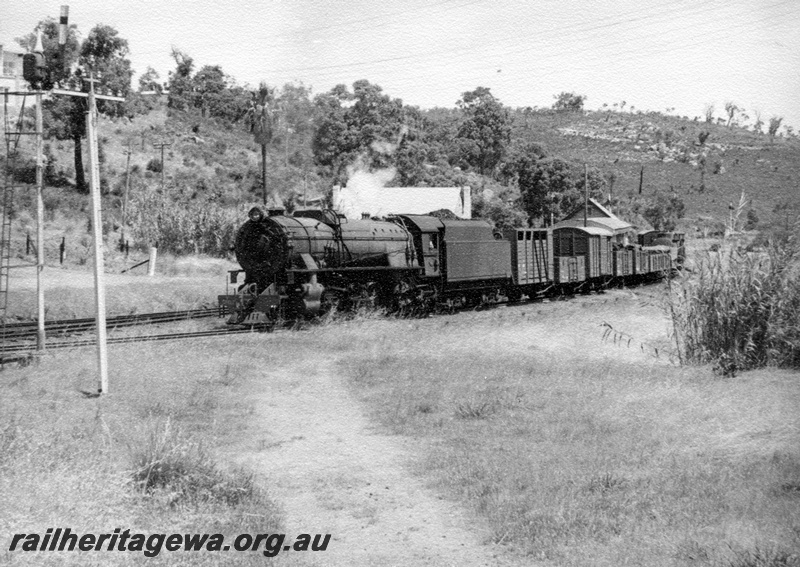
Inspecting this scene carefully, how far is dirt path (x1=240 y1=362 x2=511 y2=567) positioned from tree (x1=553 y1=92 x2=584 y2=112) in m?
145

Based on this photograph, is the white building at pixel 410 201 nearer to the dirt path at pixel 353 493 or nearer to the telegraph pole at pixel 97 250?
the telegraph pole at pixel 97 250

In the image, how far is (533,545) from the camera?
706cm

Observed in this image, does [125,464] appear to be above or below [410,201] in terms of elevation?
below

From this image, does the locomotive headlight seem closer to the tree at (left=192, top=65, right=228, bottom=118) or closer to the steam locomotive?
the steam locomotive

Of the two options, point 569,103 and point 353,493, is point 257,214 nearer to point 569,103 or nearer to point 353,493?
point 353,493

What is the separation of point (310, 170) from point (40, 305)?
67.7 m

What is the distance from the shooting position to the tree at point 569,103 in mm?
149000

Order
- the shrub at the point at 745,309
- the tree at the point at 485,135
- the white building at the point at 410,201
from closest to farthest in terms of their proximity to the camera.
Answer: the shrub at the point at 745,309, the white building at the point at 410,201, the tree at the point at 485,135

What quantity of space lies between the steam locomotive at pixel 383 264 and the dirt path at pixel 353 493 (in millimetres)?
8337

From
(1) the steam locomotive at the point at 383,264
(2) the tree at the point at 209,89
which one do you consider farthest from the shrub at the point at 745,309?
(2) the tree at the point at 209,89

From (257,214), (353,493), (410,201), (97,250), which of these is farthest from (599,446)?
(410,201)

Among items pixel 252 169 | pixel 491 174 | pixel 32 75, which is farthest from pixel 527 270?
pixel 491 174

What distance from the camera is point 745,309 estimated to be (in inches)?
603

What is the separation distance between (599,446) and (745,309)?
684 centimetres
